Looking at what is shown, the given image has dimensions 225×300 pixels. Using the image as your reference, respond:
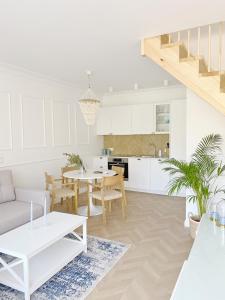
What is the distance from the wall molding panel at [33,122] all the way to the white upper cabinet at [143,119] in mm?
2219

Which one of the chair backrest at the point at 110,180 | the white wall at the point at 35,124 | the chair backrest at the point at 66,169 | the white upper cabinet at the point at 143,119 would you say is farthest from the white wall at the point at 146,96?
the chair backrest at the point at 110,180

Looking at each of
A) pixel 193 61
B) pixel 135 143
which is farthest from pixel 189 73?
pixel 135 143

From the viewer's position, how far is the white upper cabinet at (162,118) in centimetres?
531

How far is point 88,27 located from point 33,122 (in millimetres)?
2340

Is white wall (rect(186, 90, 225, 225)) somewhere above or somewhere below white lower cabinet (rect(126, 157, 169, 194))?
above

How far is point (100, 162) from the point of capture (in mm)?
5883

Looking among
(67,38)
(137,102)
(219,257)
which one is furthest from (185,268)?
(137,102)

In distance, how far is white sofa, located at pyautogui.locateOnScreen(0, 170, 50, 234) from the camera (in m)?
2.75

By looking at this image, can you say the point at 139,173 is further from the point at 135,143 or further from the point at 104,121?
the point at 104,121

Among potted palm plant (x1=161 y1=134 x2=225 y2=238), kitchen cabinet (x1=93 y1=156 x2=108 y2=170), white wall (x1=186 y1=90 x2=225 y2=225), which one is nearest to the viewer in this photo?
potted palm plant (x1=161 y1=134 x2=225 y2=238)

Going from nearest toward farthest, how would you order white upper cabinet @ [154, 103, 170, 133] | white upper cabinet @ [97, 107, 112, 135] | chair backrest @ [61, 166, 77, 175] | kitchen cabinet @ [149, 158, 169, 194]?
1. chair backrest @ [61, 166, 77, 175]
2. kitchen cabinet @ [149, 158, 169, 194]
3. white upper cabinet @ [154, 103, 170, 133]
4. white upper cabinet @ [97, 107, 112, 135]

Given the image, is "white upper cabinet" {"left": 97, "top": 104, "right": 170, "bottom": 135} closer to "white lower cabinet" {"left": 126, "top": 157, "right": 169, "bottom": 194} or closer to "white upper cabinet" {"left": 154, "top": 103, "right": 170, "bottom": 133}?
"white upper cabinet" {"left": 154, "top": 103, "right": 170, "bottom": 133}

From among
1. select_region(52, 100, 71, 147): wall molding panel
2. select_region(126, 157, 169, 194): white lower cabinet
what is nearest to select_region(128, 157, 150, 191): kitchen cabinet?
select_region(126, 157, 169, 194): white lower cabinet

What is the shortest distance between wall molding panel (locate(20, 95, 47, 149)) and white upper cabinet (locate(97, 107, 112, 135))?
1.90 metres
